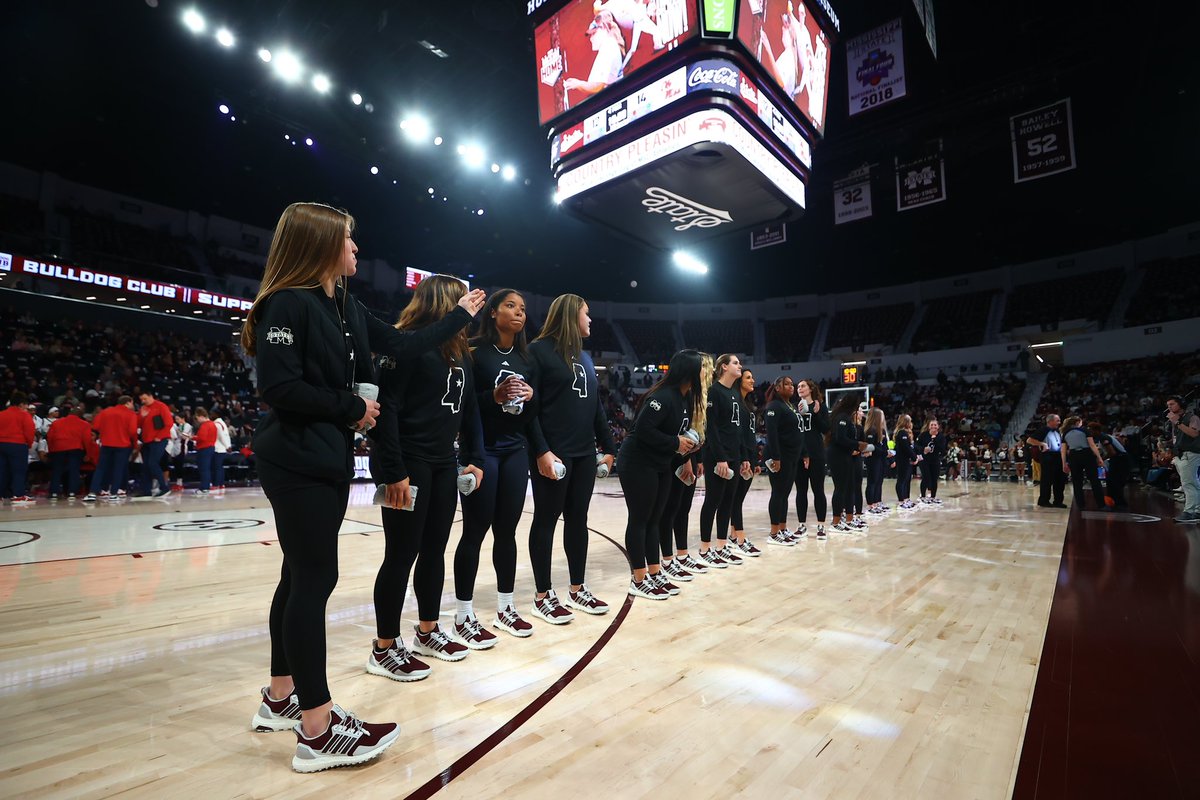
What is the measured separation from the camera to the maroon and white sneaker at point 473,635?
8.30 ft

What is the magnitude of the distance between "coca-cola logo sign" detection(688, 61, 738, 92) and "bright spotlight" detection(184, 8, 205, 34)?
343 inches

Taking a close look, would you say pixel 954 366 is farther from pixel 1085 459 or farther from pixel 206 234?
pixel 206 234

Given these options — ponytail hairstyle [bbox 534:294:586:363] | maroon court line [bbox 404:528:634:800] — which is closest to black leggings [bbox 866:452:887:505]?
ponytail hairstyle [bbox 534:294:586:363]

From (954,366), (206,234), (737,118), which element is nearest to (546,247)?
(206,234)

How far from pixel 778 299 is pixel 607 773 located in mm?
31777

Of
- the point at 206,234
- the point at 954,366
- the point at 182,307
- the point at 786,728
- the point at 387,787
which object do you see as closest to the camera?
the point at 387,787

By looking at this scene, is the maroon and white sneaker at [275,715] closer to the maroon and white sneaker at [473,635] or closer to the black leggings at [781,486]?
the maroon and white sneaker at [473,635]

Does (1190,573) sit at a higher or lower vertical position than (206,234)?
lower

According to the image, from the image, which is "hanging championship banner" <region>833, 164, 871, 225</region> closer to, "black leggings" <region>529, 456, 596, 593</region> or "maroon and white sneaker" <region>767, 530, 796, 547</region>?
"maroon and white sneaker" <region>767, 530, 796, 547</region>

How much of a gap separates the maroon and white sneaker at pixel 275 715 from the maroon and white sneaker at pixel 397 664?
0.42 m

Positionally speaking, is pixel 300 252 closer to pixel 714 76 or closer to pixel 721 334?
pixel 714 76

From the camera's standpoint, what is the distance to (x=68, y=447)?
822 centimetres

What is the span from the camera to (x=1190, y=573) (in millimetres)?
4207

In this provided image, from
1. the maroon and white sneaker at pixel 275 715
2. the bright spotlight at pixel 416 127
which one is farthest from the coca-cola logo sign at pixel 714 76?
the bright spotlight at pixel 416 127
